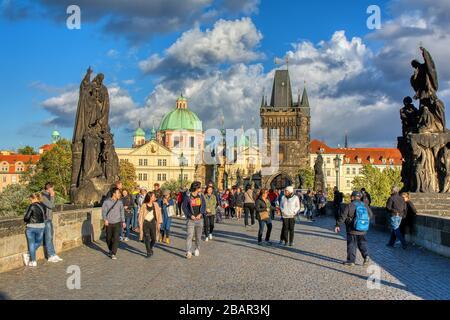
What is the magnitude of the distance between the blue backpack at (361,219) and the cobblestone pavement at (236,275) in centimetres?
76

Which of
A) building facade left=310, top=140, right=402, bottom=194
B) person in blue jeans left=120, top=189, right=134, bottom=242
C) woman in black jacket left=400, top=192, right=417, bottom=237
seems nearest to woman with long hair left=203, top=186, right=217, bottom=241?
person in blue jeans left=120, top=189, right=134, bottom=242

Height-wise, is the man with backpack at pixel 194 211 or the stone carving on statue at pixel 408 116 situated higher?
the stone carving on statue at pixel 408 116

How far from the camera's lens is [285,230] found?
47.9 ft

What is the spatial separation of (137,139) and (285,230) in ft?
428

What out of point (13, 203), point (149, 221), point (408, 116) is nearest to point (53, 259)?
point (149, 221)

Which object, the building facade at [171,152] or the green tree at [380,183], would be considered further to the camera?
the building facade at [171,152]

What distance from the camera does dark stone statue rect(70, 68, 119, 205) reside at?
16.6 meters

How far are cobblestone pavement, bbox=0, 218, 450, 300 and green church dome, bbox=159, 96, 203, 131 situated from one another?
113 meters

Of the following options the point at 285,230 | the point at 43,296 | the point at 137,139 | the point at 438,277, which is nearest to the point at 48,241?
the point at 43,296

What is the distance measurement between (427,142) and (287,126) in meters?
98.9

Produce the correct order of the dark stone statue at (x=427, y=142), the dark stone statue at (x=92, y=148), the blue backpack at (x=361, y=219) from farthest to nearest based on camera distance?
1. the dark stone statue at (x=92, y=148)
2. the dark stone statue at (x=427, y=142)
3. the blue backpack at (x=361, y=219)

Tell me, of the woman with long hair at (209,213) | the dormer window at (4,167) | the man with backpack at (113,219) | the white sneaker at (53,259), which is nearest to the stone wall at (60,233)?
the white sneaker at (53,259)

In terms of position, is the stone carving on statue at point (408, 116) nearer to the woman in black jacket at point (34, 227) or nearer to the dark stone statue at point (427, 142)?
the dark stone statue at point (427, 142)

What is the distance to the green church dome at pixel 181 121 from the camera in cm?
12631
